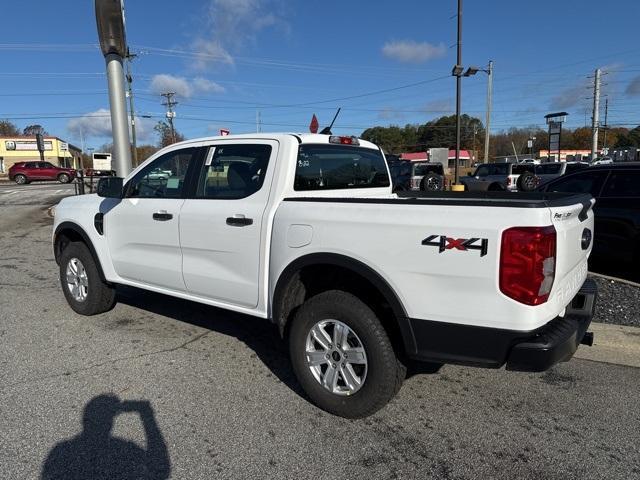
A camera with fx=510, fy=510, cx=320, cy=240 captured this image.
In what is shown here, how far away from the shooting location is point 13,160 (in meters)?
73.2

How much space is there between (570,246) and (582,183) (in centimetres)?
501

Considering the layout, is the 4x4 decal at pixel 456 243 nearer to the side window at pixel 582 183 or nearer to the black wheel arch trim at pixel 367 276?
the black wheel arch trim at pixel 367 276

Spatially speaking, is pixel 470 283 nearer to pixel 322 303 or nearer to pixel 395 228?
pixel 395 228

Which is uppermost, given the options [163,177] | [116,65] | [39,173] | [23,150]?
[23,150]

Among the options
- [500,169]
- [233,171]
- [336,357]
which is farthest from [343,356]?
[500,169]

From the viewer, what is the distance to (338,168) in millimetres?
4289

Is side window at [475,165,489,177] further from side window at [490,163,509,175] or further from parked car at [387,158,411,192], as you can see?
parked car at [387,158,411,192]

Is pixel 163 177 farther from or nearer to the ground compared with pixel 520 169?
farther from the ground

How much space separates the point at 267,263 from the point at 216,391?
100 cm

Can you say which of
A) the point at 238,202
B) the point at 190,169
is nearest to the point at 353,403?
the point at 238,202

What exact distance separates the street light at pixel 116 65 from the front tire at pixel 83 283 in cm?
690

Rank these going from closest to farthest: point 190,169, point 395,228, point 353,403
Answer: point 395,228, point 353,403, point 190,169

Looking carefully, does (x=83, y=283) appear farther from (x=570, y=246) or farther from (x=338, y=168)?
(x=570, y=246)

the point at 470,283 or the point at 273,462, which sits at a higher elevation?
the point at 470,283
